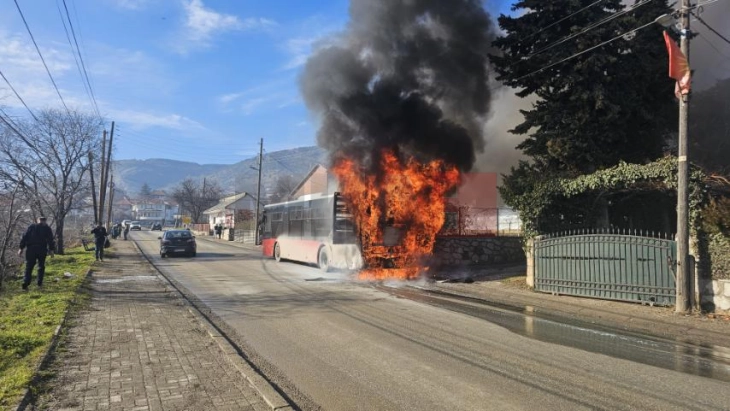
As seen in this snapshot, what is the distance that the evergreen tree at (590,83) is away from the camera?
523 inches

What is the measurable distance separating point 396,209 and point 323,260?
340cm

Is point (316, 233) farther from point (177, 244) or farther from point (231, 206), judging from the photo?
point (231, 206)

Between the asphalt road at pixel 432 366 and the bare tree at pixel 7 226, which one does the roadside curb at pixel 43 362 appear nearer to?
the asphalt road at pixel 432 366

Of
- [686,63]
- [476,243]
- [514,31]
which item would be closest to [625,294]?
[686,63]

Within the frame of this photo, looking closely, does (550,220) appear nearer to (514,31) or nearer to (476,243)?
(476,243)

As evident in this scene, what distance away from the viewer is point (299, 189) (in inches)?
2977

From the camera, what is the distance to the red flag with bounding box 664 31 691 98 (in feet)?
30.7

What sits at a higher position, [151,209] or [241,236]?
[151,209]

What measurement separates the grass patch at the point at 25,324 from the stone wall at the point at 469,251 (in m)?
11.3

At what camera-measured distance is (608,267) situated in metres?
10.7

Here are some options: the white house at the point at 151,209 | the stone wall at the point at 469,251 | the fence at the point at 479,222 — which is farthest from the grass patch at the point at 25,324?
the white house at the point at 151,209

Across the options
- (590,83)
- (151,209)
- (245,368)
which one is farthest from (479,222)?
(151,209)

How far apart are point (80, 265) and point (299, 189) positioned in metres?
58.5

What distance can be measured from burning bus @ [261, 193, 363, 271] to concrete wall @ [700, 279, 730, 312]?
8.84m
